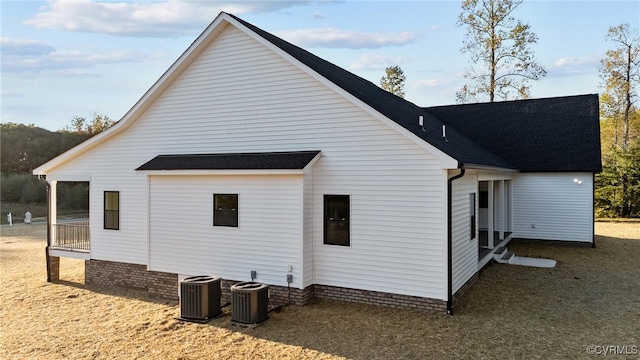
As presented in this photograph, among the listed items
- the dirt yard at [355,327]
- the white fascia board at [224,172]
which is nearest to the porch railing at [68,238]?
the dirt yard at [355,327]

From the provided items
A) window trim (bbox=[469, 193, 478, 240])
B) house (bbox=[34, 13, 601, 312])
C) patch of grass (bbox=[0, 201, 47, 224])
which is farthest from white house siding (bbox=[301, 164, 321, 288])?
patch of grass (bbox=[0, 201, 47, 224])

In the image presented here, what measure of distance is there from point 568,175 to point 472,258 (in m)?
9.27

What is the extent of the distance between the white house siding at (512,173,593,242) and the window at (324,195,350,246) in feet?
38.2

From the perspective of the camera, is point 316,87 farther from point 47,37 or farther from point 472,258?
point 47,37

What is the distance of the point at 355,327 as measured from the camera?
801 cm

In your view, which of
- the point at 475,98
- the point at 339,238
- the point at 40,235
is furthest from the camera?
the point at 475,98

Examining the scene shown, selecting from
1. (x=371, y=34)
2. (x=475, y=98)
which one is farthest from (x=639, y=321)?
(x=475, y=98)

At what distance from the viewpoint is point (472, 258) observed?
10.9 m

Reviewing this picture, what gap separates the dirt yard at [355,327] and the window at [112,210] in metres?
1.88

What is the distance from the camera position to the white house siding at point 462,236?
9203 mm

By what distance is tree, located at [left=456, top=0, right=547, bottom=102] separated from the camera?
30219 mm

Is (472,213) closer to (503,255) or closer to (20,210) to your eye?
(503,255)

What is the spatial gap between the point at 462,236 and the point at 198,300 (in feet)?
20.4

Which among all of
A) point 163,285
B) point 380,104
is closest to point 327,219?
point 380,104
